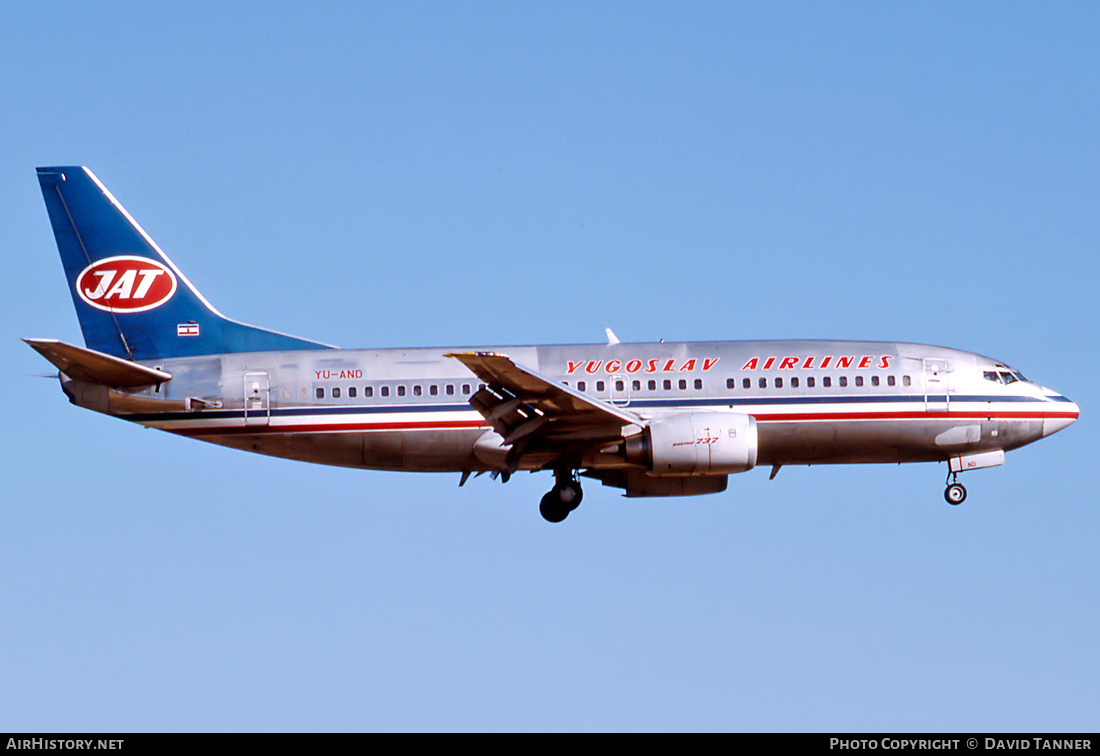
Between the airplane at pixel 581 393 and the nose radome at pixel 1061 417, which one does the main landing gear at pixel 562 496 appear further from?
the nose radome at pixel 1061 417

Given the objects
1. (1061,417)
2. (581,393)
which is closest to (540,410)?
(581,393)

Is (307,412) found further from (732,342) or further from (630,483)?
(732,342)

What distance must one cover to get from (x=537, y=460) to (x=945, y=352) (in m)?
11.1

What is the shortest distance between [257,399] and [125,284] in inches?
216

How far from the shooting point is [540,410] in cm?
3528

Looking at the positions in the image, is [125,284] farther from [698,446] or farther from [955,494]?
[955,494]

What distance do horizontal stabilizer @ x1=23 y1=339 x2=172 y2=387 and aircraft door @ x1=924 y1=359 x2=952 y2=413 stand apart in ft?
63.3

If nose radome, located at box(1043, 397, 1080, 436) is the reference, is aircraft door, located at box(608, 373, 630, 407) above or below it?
above

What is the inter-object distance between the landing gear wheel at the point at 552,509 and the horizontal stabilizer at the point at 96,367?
10000 mm

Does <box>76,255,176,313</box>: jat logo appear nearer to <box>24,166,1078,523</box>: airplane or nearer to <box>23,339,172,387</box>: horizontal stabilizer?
<box>24,166,1078,523</box>: airplane

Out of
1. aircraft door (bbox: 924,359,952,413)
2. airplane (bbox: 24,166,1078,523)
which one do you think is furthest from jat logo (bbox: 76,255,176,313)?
aircraft door (bbox: 924,359,952,413)

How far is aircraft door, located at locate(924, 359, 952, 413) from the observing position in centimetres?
3781
